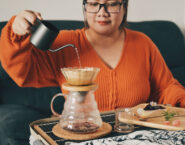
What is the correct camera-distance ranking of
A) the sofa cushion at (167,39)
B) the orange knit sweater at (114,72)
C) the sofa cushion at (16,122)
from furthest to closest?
1. the sofa cushion at (167,39)
2. the sofa cushion at (16,122)
3. the orange knit sweater at (114,72)

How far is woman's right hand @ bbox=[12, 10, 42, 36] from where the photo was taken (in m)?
1.05

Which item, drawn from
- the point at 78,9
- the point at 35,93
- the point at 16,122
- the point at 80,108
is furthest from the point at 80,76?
the point at 78,9

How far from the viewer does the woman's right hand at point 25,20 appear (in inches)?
41.2

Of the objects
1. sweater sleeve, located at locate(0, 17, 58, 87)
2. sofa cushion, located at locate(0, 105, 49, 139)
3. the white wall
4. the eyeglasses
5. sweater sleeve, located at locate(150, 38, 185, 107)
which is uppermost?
the eyeglasses

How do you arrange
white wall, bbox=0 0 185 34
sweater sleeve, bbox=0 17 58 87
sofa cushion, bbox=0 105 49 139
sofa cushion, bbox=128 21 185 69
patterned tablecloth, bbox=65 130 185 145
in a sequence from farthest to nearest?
1. sofa cushion, bbox=128 21 185 69
2. white wall, bbox=0 0 185 34
3. sofa cushion, bbox=0 105 49 139
4. sweater sleeve, bbox=0 17 58 87
5. patterned tablecloth, bbox=65 130 185 145

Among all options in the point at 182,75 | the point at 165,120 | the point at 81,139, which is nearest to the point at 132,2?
the point at 182,75

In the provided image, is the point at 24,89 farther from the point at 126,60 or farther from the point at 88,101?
the point at 88,101

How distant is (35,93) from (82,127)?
45.0 inches

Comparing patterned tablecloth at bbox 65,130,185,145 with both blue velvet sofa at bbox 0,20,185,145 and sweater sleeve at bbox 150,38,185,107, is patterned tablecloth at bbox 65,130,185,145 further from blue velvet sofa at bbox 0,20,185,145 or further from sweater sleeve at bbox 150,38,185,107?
blue velvet sofa at bbox 0,20,185,145

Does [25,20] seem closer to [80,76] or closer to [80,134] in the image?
[80,76]

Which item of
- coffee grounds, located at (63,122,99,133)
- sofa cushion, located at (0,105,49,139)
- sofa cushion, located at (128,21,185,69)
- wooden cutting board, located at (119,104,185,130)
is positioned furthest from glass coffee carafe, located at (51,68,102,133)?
sofa cushion, located at (128,21,185,69)

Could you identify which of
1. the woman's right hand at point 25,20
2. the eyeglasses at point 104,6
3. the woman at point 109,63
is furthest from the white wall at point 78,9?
the woman's right hand at point 25,20

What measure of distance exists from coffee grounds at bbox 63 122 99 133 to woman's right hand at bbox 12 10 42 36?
397mm

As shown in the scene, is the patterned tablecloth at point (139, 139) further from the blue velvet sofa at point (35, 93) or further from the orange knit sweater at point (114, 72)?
the blue velvet sofa at point (35, 93)
